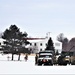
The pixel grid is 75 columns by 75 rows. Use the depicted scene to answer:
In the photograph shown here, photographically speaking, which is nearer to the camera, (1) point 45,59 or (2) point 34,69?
(2) point 34,69

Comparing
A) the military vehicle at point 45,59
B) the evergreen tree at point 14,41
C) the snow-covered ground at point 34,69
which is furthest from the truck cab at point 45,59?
the evergreen tree at point 14,41

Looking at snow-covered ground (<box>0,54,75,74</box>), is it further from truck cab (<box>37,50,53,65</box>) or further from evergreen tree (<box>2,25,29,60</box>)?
evergreen tree (<box>2,25,29,60</box>)

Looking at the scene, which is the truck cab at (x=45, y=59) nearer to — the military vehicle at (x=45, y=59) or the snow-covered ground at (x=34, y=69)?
the military vehicle at (x=45, y=59)

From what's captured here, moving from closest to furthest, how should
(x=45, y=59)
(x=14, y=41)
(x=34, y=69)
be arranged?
1. (x=34, y=69)
2. (x=45, y=59)
3. (x=14, y=41)

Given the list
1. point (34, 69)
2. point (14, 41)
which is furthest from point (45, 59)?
point (14, 41)

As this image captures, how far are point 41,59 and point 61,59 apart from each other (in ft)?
10.7

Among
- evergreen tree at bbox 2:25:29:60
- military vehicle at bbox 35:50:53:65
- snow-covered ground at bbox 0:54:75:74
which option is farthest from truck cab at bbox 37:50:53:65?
evergreen tree at bbox 2:25:29:60

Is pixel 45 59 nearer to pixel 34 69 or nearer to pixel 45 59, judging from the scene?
pixel 45 59

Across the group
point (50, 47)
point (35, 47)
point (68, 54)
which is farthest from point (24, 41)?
point (35, 47)

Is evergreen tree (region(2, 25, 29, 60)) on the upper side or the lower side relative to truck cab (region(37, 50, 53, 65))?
upper

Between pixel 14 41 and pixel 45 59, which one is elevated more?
pixel 14 41

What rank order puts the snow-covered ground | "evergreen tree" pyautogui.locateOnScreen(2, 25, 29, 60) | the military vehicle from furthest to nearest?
"evergreen tree" pyautogui.locateOnScreen(2, 25, 29, 60)
the military vehicle
the snow-covered ground

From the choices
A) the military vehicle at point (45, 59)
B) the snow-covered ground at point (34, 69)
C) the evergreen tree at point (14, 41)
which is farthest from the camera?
the evergreen tree at point (14, 41)

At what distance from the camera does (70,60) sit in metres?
46.8
